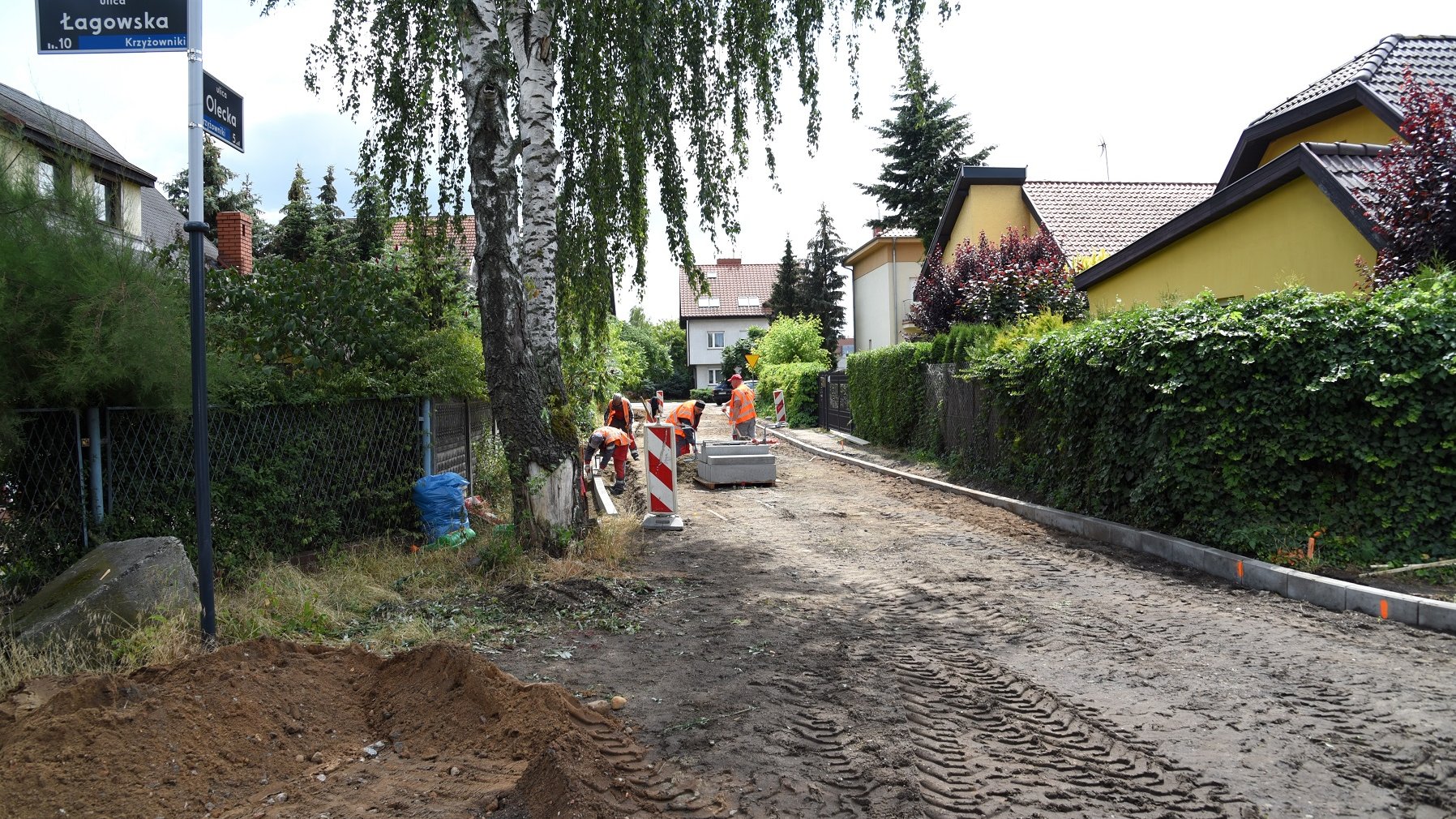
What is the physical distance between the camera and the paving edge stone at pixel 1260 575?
6377 millimetres

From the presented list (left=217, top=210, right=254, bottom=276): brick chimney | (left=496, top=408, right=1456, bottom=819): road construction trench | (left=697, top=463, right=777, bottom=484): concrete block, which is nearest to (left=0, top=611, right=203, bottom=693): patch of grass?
(left=496, top=408, right=1456, bottom=819): road construction trench

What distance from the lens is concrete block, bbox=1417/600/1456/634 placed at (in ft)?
20.2

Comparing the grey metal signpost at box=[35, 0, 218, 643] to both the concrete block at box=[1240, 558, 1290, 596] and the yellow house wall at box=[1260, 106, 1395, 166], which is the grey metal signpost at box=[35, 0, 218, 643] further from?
the yellow house wall at box=[1260, 106, 1395, 166]

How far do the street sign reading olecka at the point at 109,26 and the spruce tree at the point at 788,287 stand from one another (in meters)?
60.2

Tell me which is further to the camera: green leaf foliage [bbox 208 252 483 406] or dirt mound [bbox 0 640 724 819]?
green leaf foliage [bbox 208 252 483 406]

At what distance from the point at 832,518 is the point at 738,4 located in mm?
6369

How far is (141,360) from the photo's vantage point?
609 centimetres

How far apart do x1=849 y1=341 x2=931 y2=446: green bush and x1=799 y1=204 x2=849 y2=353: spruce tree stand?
1492 inches

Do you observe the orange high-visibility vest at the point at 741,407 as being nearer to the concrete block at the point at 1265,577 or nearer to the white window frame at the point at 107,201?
the concrete block at the point at 1265,577

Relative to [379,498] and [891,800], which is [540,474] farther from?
[891,800]

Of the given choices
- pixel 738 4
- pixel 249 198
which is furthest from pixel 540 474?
pixel 249 198

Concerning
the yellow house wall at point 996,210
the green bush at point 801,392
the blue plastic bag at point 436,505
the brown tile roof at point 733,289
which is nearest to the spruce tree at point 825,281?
the brown tile roof at point 733,289

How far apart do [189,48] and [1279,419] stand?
8362mm

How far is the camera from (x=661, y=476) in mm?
11461
